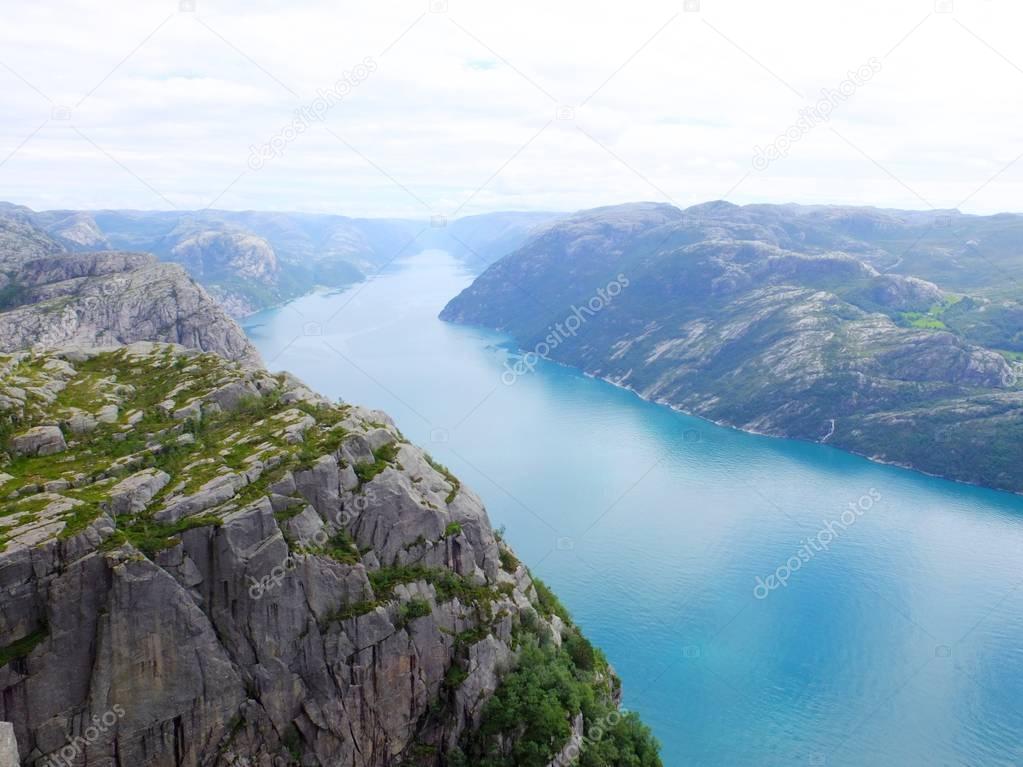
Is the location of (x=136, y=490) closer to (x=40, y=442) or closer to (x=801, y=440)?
(x=40, y=442)

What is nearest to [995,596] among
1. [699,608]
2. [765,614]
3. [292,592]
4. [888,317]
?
[765,614]

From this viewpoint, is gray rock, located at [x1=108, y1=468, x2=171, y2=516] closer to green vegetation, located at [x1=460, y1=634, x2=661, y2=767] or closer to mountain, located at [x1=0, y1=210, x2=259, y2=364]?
green vegetation, located at [x1=460, y1=634, x2=661, y2=767]

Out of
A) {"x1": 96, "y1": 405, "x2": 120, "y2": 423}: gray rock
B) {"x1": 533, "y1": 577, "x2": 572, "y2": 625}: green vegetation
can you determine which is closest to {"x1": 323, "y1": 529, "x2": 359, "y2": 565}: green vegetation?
{"x1": 533, "y1": 577, "x2": 572, "y2": 625}: green vegetation

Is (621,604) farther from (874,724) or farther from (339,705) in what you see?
(339,705)

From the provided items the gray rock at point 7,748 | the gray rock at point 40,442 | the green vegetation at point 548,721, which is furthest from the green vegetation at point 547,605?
the gray rock at point 7,748

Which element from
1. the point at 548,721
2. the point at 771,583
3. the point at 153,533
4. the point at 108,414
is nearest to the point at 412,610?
the point at 548,721
